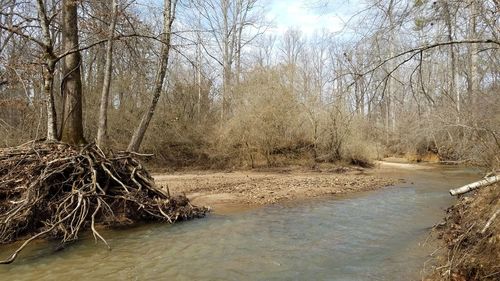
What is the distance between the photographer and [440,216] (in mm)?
10516

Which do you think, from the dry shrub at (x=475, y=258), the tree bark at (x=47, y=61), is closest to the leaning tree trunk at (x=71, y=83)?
the tree bark at (x=47, y=61)

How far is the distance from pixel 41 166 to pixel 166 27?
320 inches

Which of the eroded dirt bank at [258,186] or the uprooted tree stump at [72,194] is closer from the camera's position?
the uprooted tree stump at [72,194]

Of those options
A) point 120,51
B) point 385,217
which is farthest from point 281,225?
point 120,51

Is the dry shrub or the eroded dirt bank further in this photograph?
the eroded dirt bank

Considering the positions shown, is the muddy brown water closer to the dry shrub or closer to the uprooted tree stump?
the uprooted tree stump

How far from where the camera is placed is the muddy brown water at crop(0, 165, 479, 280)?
20.4 ft

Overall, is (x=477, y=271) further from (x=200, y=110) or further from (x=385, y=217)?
(x=200, y=110)

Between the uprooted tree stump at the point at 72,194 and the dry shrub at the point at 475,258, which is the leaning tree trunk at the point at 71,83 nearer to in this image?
the uprooted tree stump at the point at 72,194

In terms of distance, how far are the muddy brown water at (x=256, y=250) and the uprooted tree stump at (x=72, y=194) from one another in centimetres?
43

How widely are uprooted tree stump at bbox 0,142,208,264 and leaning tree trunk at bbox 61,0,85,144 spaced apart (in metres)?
Result: 1.46

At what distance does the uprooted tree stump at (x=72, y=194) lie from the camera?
8.13 metres

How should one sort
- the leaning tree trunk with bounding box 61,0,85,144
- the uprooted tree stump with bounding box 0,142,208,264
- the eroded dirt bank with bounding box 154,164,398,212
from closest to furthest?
the uprooted tree stump with bounding box 0,142,208,264 → the leaning tree trunk with bounding box 61,0,85,144 → the eroded dirt bank with bounding box 154,164,398,212

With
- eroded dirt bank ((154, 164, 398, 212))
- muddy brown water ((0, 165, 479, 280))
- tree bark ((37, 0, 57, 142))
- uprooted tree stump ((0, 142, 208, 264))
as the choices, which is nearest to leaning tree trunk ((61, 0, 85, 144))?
tree bark ((37, 0, 57, 142))
